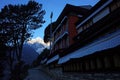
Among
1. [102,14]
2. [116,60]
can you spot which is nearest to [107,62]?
[116,60]

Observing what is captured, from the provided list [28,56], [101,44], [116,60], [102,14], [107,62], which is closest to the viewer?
[116,60]

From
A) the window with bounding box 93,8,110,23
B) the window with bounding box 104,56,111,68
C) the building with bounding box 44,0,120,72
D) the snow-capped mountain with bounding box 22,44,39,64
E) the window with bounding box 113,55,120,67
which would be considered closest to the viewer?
the window with bounding box 113,55,120,67

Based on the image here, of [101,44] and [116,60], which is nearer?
[116,60]

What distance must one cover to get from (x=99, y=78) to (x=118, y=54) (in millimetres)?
1979

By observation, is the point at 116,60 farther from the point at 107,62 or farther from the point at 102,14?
the point at 102,14

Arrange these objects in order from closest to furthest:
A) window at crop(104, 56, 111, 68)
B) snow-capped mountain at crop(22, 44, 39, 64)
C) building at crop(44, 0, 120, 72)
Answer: building at crop(44, 0, 120, 72) → window at crop(104, 56, 111, 68) → snow-capped mountain at crop(22, 44, 39, 64)

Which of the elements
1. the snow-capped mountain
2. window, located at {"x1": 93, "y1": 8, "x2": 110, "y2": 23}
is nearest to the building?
window, located at {"x1": 93, "y1": 8, "x2": 110, "y2": 23}

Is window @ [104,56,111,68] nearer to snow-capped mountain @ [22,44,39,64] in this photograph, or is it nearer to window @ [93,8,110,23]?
window @ [93,8,110,23]

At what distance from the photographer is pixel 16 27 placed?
95.8 ft

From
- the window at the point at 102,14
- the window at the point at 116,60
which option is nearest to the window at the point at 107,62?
the window at the point at 116,60

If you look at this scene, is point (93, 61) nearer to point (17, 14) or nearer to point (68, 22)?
point (68, 22)

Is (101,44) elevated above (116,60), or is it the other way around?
(101,44)

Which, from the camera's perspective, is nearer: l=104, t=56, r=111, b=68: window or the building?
the building

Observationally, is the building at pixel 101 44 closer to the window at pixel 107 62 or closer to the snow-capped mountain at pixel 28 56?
the window at pixel 107 62
